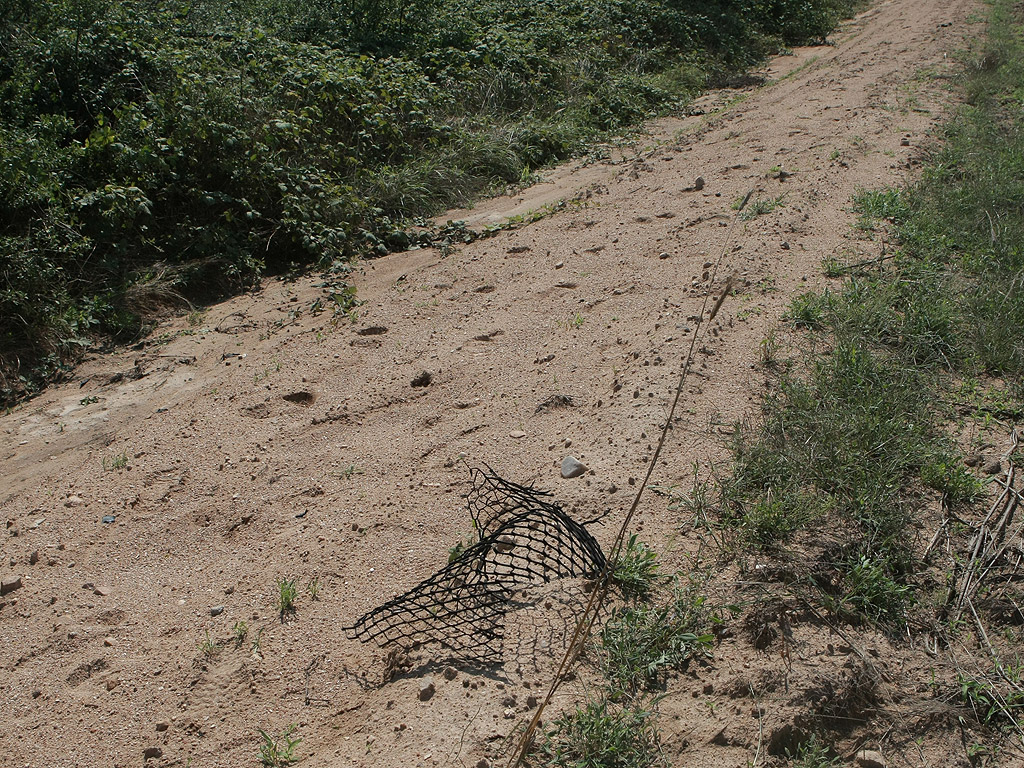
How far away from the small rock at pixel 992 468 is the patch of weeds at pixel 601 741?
1.75 meters

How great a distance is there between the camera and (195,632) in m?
2.88

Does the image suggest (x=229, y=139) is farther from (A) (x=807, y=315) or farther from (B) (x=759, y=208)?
(A) (x=807, y=315)

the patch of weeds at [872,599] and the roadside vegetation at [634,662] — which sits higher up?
the roadside vegetation at [634,662]

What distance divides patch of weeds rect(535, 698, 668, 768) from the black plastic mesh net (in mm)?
336

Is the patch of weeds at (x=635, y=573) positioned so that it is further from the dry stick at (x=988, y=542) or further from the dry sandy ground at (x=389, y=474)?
the dry stick at (x=988, y=542)

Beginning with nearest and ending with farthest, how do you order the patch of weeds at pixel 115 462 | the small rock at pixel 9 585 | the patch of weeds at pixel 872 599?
the patch of weeds at pixel 872 599, the small rock at pixel 9 585, the patch of weeds at pixel 115 462

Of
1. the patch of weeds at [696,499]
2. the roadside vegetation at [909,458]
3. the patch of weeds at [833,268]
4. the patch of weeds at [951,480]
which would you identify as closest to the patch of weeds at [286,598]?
the patch of weeds at [696,499]

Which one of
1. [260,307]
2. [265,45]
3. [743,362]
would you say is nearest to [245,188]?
[260,307]

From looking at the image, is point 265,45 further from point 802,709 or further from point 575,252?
point 802,709

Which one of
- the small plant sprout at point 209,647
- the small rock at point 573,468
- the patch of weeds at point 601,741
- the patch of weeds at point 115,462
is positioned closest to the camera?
the patch of weeds at point 601,741

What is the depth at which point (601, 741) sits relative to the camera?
7.30ft

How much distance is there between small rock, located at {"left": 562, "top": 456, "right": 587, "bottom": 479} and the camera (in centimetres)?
330

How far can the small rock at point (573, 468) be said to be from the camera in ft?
10.8

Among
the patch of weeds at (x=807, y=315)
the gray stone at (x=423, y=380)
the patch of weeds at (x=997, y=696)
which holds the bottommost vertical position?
the patch of weeds at (x=997, y=696)
